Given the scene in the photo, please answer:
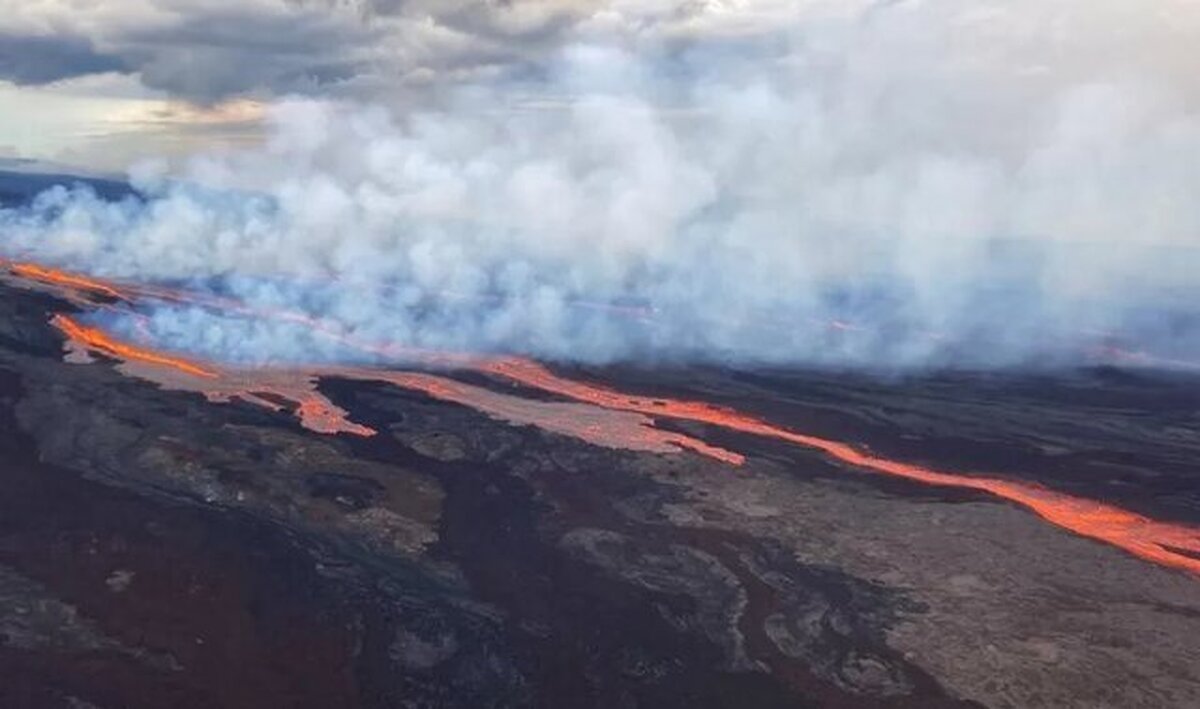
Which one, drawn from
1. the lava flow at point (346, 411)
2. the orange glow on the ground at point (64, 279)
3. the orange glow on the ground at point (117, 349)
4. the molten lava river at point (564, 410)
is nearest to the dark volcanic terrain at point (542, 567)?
the lava flow at point (346, 411)

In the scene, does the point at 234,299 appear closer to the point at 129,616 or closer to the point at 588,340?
the point at 588,340

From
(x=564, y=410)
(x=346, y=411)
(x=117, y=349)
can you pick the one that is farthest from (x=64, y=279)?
(x=564, y=410)

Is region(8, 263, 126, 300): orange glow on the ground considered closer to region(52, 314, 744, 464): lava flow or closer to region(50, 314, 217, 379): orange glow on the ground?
region(50, 314, 217, 379): orange glow on the ground

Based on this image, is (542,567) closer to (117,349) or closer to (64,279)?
(117,349)

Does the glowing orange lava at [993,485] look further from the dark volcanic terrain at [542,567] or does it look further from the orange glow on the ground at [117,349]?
the orange glow on the ground at [117,349]

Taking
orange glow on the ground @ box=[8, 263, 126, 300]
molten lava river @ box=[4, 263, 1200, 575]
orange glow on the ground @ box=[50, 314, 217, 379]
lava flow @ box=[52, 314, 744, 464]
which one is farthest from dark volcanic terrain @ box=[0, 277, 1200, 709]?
orange glow on the ground @ box=[8, 263, 126, 300]

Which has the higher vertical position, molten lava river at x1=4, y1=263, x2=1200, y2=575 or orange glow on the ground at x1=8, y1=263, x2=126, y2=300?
orange glow on the ground at x1=8, y1=263, x2=126, y2=300
